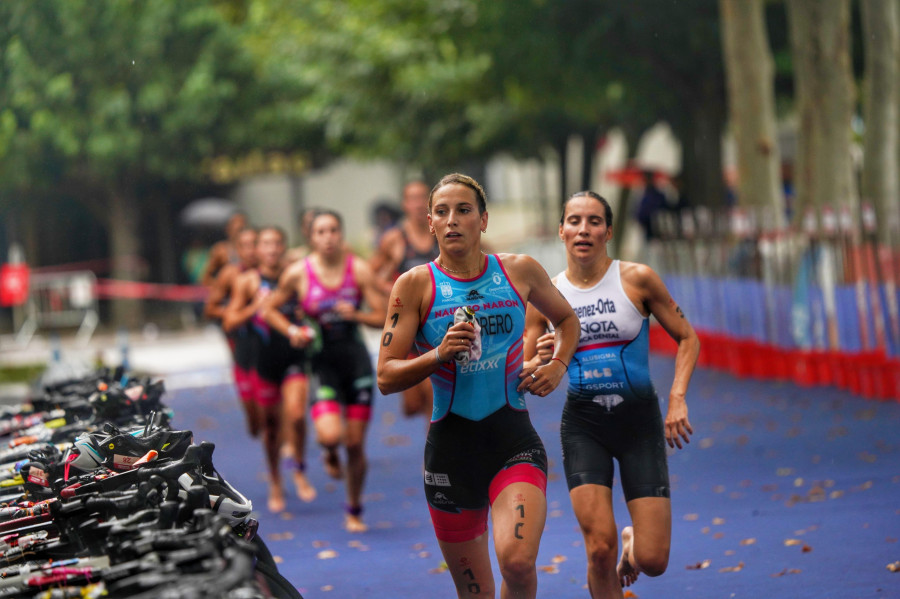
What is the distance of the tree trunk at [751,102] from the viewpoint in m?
18.6

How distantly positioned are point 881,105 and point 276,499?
1091 centimetres

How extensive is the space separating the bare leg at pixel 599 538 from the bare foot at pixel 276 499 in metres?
4.89

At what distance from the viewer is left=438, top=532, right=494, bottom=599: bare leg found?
18.2 feet

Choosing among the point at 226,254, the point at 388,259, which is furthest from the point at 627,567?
the point at 226,254

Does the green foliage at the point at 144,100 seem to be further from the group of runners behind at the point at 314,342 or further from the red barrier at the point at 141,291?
the group of runners behind at the point at 314,342

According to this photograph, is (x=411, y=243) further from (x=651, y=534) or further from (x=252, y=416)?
(x=651, y=534)

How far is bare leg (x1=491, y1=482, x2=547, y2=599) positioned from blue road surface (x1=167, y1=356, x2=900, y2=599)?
1.71 meters

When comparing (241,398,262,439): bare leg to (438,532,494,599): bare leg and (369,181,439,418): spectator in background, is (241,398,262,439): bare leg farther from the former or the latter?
(438,532,494,599): bare leg

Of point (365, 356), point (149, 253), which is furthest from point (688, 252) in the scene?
point (149, 253)

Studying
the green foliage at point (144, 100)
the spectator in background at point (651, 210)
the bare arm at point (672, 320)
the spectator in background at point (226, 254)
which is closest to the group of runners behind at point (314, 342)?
the spectator in background at point (226, 254)

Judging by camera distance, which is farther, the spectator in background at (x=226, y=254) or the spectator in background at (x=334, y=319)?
the spectator in background at (x=226, y=254)

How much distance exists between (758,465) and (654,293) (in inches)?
199

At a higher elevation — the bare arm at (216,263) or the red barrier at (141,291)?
the bare arm at (216,263)

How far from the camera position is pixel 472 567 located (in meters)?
5.55
